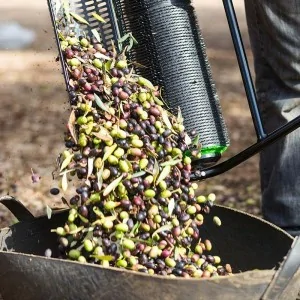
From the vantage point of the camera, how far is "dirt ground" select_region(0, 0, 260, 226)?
196 inches

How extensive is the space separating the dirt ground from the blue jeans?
2.34 feet

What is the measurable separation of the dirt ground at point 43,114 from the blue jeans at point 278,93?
714 mm

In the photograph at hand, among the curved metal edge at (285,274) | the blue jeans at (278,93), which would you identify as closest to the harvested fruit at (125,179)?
the curved metal edge at (285,274)

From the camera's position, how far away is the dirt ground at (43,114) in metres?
4.98

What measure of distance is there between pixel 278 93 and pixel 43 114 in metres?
4.53

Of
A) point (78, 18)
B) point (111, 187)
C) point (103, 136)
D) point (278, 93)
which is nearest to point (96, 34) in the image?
point (78, 18)

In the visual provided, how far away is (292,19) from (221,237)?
0.75 meters

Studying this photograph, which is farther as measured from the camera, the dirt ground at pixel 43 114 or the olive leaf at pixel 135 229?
the dirt ground at pixel 43 114

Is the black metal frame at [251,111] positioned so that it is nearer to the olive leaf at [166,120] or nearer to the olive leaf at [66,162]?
the olive leaf at [166,120]

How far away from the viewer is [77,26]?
2.37 meters

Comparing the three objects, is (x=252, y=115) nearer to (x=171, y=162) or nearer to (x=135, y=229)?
(x=171, y=162)

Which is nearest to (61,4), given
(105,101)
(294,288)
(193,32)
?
(105,101)

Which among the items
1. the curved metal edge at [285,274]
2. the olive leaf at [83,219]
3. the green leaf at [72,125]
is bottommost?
the curved metal edge at [285,274]

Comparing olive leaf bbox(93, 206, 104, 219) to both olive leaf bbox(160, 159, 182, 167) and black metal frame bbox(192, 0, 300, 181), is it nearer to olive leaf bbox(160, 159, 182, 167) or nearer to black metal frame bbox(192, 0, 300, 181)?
olive leaf bbox(160, 159, 182, 167)
